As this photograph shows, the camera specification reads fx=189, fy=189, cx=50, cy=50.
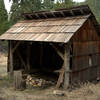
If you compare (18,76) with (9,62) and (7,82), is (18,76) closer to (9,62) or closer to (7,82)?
(7,82)

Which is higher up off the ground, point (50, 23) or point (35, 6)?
point (35, 6)

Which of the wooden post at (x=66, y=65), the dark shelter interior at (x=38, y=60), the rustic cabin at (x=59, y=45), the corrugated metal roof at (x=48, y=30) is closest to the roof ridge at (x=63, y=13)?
the rustic cabin at (x=59, y=45)

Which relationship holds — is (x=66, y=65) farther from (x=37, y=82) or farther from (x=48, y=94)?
(x=37, y=82)

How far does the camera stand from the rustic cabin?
984 cm

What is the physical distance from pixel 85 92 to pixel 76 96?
22.2 inches

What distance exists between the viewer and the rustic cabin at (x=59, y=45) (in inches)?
388

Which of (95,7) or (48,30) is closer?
(48,30)

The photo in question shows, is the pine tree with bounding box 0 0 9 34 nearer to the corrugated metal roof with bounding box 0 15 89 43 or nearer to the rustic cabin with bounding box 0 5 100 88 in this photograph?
the rustic cabin with bounding box 0 5 100 88

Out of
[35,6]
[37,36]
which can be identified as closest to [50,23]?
[37,36]

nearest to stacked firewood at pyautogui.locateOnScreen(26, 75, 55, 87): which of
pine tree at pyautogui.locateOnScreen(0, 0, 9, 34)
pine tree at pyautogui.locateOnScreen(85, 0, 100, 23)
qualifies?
pine tree at pyautogui.locateOnScreen(0, 0, 9, 34)

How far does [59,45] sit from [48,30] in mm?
1069

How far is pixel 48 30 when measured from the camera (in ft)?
35.1

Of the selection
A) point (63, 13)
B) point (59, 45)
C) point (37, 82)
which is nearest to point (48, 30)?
point (59, 45)

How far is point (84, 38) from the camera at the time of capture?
1101cm
